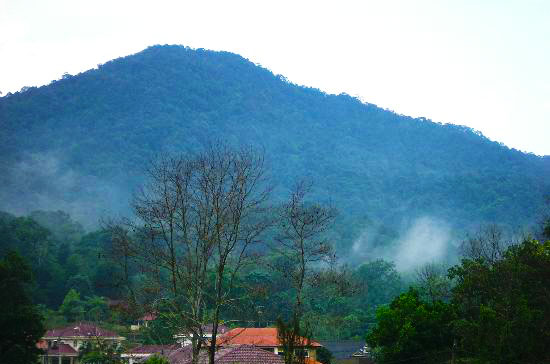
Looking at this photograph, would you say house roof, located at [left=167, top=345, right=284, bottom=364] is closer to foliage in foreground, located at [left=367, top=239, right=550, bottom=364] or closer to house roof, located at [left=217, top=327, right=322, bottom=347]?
foliage in foreground, located at [left=367, top=239, right=550, bottom=364]

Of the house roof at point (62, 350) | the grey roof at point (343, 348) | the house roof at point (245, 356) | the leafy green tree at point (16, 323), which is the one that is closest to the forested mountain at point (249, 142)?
the grey roof at point (343, 348)

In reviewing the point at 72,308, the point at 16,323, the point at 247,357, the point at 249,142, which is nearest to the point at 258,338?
the point at 247,357

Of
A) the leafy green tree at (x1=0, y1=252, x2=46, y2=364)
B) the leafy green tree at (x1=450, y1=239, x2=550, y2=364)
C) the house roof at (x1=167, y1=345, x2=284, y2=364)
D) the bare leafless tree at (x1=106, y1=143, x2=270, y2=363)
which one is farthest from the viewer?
the house roof at (x1=167, y1=345, x2=284, y2=364)

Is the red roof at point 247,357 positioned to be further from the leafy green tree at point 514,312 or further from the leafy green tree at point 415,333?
the leafy green tree at point 514,312

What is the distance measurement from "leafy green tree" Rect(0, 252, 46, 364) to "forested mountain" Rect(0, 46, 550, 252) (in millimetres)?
A: 59808

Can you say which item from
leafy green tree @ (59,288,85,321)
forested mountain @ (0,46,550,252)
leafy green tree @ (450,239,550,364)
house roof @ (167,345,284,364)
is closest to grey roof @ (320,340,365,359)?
leafy green tree @ (59,288,85,321)

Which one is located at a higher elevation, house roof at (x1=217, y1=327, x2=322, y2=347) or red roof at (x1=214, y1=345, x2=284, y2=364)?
house roof at (x1=217, y1=327, x2=322, y2=347)

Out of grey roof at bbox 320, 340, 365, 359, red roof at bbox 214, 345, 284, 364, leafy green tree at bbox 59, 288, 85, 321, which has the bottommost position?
red roof at bbox 214, 345, 284, 364

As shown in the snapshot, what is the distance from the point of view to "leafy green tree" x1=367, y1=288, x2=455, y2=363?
80.3 feet

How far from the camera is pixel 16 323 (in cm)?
2567

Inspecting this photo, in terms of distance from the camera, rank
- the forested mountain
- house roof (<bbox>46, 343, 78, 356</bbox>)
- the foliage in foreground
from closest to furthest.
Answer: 1. the foliage in foreground
2. house roof (<bbox>46, 343, 78, 356</bbox>)
3. the forested mountain

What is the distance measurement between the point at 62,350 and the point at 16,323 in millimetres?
20036

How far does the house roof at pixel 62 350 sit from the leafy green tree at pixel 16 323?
1840 cm

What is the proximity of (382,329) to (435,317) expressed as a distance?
2.04m
